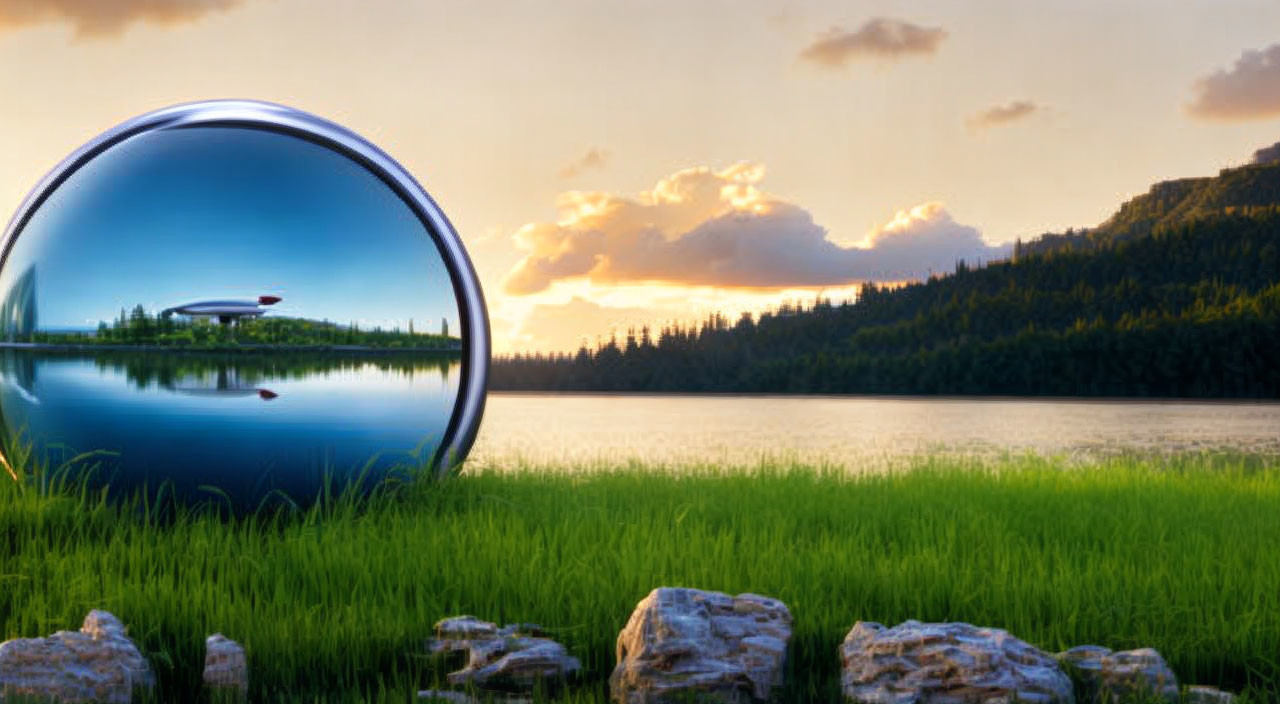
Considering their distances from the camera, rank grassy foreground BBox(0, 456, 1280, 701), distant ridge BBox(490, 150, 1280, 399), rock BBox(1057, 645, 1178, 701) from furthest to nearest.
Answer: distant ridge BBox(490, 150, 1280, 399)
grassy foreground BBox(0, 456, 1280, 701)
rock BBox(1057, 645, 1178, 701)

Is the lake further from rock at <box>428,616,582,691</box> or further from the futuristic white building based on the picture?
rock at <box>428,616,582,691</box>

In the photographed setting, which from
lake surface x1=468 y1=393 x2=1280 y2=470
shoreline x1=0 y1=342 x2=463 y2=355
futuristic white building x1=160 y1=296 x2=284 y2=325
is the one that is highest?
futuristic white building x1=160 y1=296 x2=284 y2=325

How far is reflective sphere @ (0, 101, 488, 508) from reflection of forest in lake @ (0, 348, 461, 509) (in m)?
0.01

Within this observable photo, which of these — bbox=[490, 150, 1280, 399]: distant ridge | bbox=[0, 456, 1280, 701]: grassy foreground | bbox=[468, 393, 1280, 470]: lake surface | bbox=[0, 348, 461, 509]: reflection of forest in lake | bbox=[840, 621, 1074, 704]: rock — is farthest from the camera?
bbox=[490, 150, 1280, 399]: distant ridge

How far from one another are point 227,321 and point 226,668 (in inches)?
123

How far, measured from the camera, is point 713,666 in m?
4.59

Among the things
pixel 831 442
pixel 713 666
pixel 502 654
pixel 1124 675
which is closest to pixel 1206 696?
pixel 1124 675

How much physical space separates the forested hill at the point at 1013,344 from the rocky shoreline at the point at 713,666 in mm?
99262

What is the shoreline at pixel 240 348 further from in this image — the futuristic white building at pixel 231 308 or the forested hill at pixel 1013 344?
the forested hill at pixel 1013 344

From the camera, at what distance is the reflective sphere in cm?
737

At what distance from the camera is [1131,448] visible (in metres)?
20.8

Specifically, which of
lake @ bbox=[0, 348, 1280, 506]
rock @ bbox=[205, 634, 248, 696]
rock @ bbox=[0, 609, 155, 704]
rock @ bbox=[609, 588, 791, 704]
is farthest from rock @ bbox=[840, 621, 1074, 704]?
lake @ bbox=[0, 348, 1280, 506]

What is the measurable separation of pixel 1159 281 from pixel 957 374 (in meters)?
53.0

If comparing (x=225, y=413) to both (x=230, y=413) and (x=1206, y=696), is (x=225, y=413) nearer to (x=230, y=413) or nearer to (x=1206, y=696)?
(x=230, y=413)
